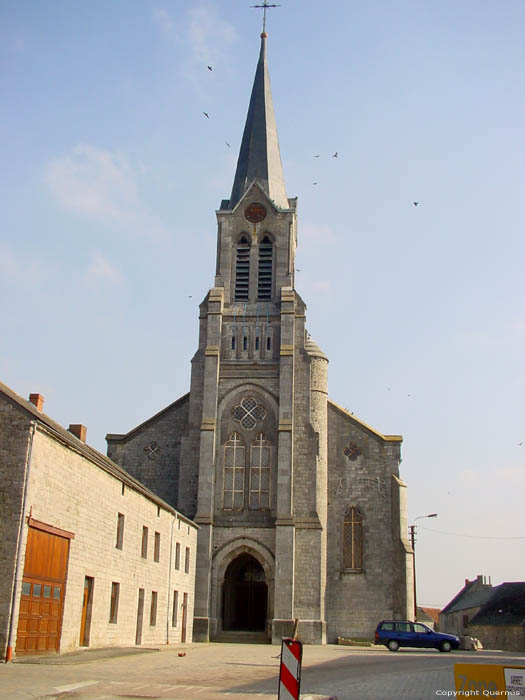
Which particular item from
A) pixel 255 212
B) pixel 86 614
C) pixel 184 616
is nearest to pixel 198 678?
pixel 86 614

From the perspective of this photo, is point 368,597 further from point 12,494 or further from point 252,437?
point 12,494

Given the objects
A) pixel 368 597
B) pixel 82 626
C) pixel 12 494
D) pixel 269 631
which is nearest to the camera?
pixel 12 494

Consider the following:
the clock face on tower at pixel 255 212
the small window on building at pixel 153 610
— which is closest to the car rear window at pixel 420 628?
the small window on building at pixel 153 610

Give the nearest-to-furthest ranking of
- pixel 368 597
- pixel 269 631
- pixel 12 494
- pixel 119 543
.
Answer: pixel 12 494 → pixel 119 543 → pixel 269 631 → pixel 368 597

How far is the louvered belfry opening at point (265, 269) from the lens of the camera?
1768 inches

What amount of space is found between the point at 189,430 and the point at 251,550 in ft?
23.7

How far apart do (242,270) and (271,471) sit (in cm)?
1198

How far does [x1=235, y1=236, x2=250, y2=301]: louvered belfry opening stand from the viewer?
148ft

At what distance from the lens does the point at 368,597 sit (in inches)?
1617

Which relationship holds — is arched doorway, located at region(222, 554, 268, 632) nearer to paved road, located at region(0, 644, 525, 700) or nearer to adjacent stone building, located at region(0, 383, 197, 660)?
adjacent stone building, located at region(0, 383, 197, 660)

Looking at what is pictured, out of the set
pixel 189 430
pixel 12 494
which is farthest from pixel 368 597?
pixel 12 494

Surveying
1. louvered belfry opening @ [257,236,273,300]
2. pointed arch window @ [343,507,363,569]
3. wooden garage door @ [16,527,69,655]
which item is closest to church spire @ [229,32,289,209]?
louvered belfry opening @ [257,236,273,300]

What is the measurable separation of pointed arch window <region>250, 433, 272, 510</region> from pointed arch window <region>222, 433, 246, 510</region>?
523mm

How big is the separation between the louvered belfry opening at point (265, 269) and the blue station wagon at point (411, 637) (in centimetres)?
1910
